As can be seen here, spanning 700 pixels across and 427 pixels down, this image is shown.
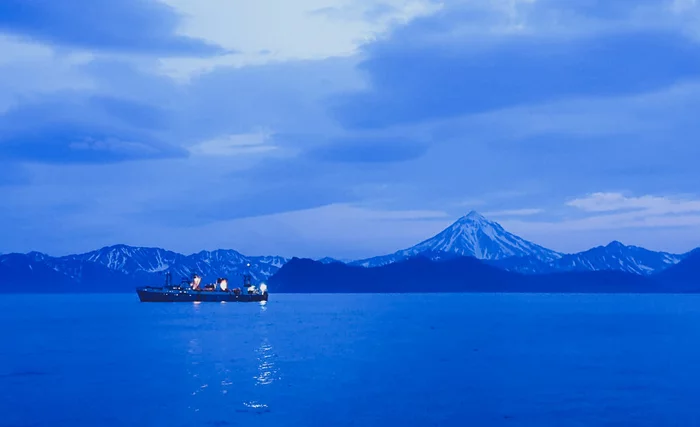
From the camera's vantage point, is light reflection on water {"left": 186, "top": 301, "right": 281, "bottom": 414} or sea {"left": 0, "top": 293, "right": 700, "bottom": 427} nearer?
sea {"left": 0, "top": 293, "right": 700, "bottom": 427}

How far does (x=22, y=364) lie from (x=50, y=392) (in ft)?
67.1

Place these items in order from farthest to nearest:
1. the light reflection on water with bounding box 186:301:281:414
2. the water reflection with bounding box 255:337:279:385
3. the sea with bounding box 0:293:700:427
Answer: the water reflection with bounding box 255:337:279:385
the light reflection on water with bounding box 186:301:281:414
the sea with bounding box 0:293:700:427

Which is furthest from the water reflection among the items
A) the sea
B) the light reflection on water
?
the sea

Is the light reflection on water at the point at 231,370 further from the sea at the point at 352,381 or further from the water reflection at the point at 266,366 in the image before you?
the sea at the point at 352,381

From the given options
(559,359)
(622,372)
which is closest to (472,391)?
(622,372)

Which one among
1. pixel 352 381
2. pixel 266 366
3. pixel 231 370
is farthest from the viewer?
pixel 266 366

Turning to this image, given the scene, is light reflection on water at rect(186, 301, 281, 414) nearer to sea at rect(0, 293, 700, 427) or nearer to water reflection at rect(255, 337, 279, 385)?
water reflection at rect(255, 337, 279, 385)

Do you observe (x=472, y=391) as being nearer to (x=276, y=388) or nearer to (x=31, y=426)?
(x=276, y=388)

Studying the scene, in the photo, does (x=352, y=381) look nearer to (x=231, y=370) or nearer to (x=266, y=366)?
(x=266, y=366)

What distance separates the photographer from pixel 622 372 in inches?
2378

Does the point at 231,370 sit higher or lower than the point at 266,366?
lower

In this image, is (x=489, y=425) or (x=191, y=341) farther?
(x=191, y=341)

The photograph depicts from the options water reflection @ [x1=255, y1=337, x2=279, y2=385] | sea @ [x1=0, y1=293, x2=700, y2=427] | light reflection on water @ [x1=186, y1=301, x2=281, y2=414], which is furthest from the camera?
water reflection @ [x1=255, y1=337, x2=279, y2=385]

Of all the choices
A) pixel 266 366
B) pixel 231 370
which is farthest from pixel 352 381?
pixel 231 370
